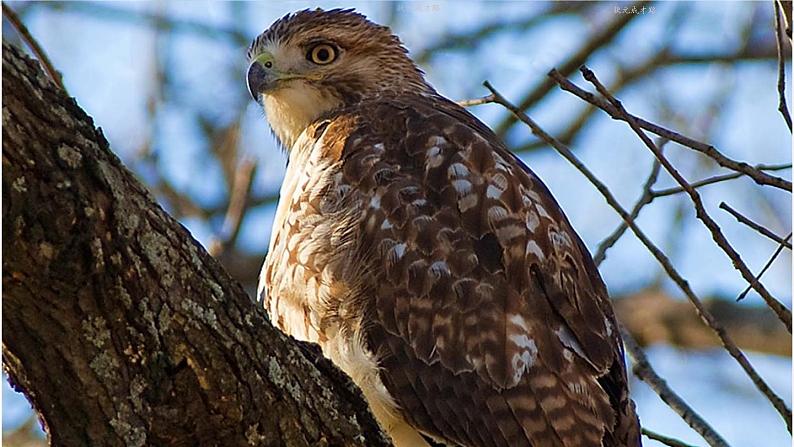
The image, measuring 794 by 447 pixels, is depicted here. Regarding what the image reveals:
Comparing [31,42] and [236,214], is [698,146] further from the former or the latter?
[236,214]

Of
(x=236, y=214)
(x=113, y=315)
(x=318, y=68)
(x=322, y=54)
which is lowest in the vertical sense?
(x=113, y=315)

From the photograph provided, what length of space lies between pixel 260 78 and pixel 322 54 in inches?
13.8

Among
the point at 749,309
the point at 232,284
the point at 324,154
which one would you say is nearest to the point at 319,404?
the point at 232,284

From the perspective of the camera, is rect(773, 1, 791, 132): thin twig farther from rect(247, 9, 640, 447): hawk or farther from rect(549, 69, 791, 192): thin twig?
rect(247, 9, 640, 447): hawk

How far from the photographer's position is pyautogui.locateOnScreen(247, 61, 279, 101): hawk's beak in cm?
513

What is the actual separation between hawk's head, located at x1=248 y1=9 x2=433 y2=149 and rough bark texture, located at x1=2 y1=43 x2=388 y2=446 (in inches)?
87.3

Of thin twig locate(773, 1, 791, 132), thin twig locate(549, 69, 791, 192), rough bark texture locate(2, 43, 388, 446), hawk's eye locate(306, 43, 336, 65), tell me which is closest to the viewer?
rough bark texture locate(2, 43, 388, 446)

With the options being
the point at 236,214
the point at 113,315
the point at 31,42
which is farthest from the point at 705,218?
the point at 236,214

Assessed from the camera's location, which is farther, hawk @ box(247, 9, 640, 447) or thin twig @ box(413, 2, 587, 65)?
thin twig @ box(413, 2, 587, 65)

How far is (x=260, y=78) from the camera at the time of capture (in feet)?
16.9

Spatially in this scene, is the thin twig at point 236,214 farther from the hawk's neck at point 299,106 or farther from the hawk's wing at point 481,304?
the hawk's wing at point 481,304

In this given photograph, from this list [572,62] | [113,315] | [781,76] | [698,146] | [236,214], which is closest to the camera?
[113,315]

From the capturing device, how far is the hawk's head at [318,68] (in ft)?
17.0

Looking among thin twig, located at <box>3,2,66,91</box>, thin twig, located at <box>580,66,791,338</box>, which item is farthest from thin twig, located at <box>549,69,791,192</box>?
thin twig, located at <box>3,2,66,91</box>
